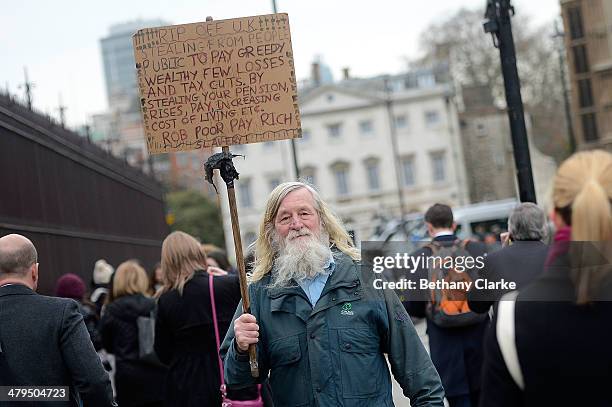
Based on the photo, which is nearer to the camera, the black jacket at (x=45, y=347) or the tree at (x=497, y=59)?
the black jacket at (x=45, y=347)

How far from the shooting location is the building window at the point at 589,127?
4775cm

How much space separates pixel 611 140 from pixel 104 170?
104 ft

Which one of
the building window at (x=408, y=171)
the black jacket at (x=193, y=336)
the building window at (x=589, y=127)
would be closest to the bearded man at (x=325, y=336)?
the black jacket at (x=193, y=336)

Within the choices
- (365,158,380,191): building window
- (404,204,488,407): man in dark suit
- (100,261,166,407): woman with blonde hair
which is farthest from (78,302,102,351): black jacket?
(365,158,380,191): building window

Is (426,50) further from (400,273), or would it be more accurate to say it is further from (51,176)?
(400,273)

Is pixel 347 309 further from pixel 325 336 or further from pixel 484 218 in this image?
pixel 484 218

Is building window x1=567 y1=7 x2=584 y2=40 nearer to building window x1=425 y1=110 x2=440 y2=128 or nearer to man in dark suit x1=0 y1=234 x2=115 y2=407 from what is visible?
building window x1=425 y1=110 x2=440 y2=128

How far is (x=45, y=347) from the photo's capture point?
225 inches

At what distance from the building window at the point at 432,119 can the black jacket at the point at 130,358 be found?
7727cm

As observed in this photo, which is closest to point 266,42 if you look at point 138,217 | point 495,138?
point 138,217

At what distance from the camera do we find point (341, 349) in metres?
4.87

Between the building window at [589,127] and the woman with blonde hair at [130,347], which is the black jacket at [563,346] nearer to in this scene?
the woman with blonde hair at [130,347]

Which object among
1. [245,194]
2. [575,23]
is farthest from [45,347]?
[245,194]

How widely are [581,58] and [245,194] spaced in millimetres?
41804
